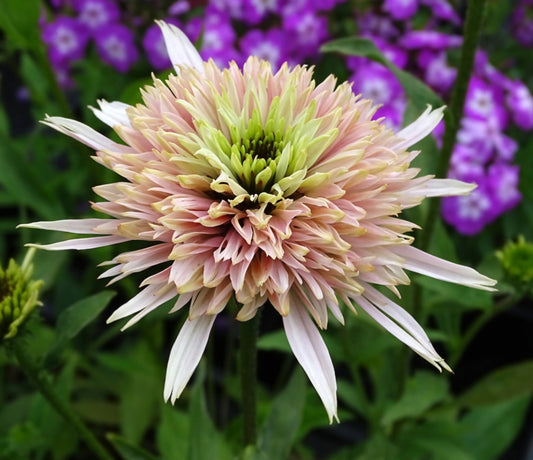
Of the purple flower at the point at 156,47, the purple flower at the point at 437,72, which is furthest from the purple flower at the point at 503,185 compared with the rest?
the purple flower at the point at 156,47

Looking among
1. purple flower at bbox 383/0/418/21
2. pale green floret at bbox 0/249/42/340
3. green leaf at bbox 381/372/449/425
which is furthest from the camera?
purple flower at bbox 383/0/418/21

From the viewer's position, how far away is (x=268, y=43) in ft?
3.70

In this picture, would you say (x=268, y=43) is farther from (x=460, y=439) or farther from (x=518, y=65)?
(x=460, y=439)

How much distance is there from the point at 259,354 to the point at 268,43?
577 mm

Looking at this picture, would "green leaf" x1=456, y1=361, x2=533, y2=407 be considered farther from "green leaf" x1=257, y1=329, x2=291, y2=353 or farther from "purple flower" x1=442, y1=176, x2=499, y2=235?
"purple flower" x1=442, y1=176, x2=499, y2=235

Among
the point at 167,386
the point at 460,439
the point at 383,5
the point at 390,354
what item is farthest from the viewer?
the point at 383,5

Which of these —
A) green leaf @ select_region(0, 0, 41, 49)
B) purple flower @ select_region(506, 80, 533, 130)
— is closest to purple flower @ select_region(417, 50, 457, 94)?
purple flower @ select_region(506, 80, 533, 130)

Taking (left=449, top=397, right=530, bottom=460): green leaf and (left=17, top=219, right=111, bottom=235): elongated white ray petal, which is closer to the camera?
(left=17, top=219, right=111, bottom=235): elongated white ray petal

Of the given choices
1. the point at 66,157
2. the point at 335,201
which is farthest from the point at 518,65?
the point at 335,201

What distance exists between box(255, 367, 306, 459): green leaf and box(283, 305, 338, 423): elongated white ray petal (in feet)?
0.55

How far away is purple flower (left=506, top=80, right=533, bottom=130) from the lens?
109 centimetres

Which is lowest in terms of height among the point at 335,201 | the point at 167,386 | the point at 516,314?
the point at 516,314

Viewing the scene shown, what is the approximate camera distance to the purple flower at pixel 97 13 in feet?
3.59

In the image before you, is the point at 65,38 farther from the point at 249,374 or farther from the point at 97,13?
the point at 249,374
